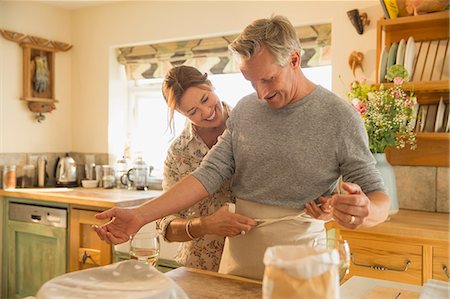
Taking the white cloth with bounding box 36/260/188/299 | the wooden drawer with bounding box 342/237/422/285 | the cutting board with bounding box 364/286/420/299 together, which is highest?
the white cloth with bounding box 36/260/188/299

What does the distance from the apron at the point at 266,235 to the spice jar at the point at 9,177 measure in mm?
2798

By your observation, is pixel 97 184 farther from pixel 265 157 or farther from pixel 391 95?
pixel 265 157

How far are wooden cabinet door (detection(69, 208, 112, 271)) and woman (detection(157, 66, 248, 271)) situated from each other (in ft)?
4.64

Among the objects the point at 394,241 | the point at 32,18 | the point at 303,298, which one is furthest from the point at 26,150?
the point at 303,298

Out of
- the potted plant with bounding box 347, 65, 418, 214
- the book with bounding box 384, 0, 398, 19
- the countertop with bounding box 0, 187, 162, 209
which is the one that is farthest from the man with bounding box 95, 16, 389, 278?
Result: the countertop with bounding box 0, 187, 162, 209

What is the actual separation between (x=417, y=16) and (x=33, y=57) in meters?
2.93

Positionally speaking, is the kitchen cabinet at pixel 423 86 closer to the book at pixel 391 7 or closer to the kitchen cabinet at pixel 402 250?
the book at pixel 391 7

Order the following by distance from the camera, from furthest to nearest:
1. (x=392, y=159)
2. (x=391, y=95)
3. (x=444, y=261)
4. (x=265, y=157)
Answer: (x=392, y=159), (x=391, y=95), (x=444, y=261), (x=265, y=157)

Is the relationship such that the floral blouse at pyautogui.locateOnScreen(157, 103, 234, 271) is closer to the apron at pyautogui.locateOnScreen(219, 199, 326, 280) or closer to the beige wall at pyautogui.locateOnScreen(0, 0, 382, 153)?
the apron at pyautogui.locateOnScreen(219, 199, 326, 280)

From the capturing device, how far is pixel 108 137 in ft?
13.5

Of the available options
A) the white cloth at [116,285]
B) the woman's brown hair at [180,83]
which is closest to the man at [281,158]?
the white cloth at [116,285]

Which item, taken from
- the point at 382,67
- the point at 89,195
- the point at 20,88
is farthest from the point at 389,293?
the point at 20,88

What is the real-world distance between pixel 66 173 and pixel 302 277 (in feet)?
11.5

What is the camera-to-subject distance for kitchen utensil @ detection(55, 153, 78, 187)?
3.98 m
